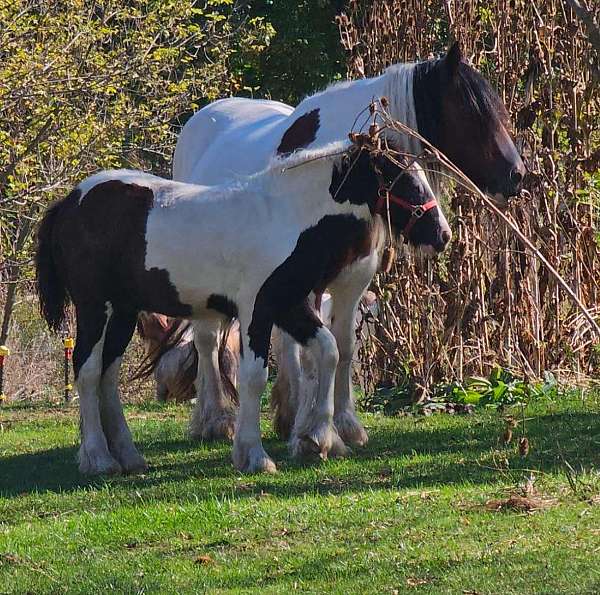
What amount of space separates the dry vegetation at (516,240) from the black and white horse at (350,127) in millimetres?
2048

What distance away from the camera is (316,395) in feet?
26.8

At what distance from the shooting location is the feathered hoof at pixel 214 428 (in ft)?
31.7

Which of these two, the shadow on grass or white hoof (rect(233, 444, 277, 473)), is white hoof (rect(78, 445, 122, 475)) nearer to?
the shadow on grass

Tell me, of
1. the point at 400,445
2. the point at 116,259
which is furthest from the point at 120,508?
the point at 400,445

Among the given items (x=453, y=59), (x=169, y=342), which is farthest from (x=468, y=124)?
(x=169, y=342)

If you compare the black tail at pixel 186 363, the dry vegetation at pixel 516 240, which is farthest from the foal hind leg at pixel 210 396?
the dry vegetation at pixel 516 240

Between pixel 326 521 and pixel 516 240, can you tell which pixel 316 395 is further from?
pixel 516 240

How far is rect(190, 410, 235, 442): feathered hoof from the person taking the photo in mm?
9648

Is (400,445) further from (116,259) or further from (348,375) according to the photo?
(116,259)

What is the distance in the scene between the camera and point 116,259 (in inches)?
320

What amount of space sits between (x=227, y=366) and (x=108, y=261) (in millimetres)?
2392

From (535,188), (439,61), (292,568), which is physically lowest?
(292,568)

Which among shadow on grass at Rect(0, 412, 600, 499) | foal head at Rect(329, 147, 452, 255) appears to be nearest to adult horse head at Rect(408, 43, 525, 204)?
foal head at Rect(329, 147, 452, 255)

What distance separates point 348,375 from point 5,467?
2.28 m
